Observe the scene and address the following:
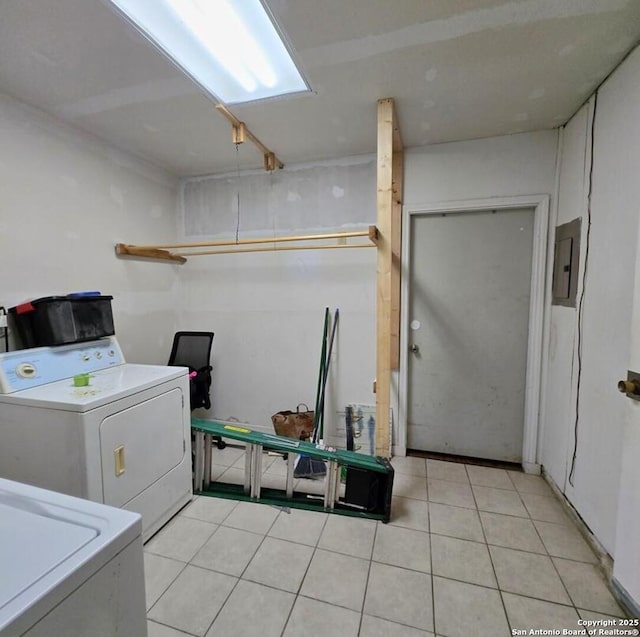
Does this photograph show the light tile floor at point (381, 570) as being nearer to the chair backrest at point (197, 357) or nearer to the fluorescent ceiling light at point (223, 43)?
the chair backrest at point (197, 357)

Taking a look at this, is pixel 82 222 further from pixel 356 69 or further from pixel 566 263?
pixel 566 263

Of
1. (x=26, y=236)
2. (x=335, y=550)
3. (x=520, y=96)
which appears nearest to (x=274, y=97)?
(x=520, y=96)

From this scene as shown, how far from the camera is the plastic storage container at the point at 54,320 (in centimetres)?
183

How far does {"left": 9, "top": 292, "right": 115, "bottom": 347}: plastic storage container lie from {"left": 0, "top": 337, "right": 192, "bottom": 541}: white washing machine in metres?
0.07

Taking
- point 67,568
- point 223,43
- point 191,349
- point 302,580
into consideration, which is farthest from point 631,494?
point 191,349

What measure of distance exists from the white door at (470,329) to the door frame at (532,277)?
6 centimetres

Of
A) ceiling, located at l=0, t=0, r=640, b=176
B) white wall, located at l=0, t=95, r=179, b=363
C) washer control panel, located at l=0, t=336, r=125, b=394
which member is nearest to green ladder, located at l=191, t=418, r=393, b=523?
washer control panel, located at l=0, t=336, r=125, b=394

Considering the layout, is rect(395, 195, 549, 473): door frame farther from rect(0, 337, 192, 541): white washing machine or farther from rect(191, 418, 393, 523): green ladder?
rect(0, 337, 192, 541): white washing machine

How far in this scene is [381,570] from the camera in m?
1.60

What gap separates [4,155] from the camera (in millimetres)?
1869

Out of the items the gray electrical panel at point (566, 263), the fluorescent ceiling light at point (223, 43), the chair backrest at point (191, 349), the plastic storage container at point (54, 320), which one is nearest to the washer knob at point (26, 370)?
the plastic storage container at point (54, 320)

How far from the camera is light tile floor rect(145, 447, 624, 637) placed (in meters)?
1.35

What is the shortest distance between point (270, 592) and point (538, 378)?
2.22 meters

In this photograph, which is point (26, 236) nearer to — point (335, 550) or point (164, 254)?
point (164, 254)
